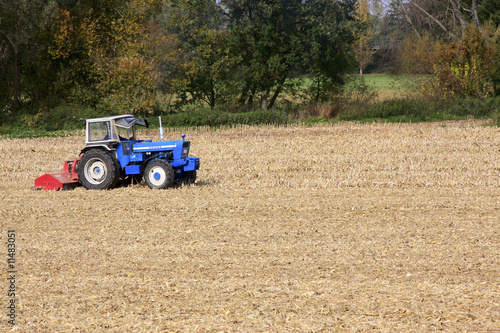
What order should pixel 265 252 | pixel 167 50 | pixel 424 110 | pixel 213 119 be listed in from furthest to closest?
pixel 167 50
pixel 424 110
pixel 213 119
pixel 265 252

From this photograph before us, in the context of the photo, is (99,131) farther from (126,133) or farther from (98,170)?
(98,170)

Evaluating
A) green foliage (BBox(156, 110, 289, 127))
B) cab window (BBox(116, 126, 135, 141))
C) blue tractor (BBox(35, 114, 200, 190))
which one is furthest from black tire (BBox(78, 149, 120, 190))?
green foliage (BBox(156, 110, 289, 127))

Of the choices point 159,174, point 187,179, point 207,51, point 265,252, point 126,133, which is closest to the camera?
point 265,252

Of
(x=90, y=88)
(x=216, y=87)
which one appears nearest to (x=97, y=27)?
(x=90, y=88)

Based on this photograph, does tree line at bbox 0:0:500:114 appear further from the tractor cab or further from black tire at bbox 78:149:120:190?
black tire at bbox 78:149:120:190

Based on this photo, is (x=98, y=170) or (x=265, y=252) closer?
(x=265, y=252)

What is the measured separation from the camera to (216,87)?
33.6 meters

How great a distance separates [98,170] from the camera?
493 inches

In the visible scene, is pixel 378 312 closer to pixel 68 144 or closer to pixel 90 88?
pixel 68 144

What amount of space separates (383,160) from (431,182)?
122 inches

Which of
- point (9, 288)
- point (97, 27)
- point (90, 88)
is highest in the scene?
point (97, 27)

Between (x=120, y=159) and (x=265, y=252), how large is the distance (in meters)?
6.02

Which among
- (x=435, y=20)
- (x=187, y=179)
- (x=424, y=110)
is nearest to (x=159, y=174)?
(x=187, y=179)

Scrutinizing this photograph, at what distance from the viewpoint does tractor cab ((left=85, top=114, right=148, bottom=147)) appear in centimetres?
1237
